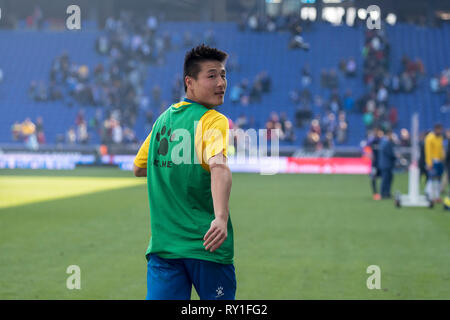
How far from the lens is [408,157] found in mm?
33406

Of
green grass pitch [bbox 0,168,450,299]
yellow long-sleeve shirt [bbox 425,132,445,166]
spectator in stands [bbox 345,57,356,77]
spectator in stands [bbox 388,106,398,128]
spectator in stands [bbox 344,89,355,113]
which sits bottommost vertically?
green grass pitch [bbox 0,168,450,299]

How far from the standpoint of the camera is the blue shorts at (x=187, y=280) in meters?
3.85

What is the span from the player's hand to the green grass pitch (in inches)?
168

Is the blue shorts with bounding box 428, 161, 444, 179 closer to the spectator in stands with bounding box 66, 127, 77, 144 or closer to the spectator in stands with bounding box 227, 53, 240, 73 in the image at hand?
the spectator in stands with bounding box 66, 127, 77, 144

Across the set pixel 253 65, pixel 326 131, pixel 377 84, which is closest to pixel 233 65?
pixel 253 65

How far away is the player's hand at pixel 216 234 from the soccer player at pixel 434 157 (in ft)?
51.6

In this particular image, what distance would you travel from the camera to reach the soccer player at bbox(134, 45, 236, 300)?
3.81 meters

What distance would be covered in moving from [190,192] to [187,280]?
0.51 m

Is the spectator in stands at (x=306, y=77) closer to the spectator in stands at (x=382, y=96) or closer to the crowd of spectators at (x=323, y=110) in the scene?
the crowd of spectators at (x=323, y=110)

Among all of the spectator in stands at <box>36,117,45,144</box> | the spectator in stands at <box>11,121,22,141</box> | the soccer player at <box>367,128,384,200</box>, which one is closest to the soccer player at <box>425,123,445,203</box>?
the soccer player at <box>367,128,384,200</box>

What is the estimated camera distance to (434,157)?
1877 centimetres

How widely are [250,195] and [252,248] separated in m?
9.84

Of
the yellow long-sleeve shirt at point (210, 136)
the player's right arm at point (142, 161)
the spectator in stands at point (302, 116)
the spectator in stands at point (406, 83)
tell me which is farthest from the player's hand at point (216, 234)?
the spectator in stands at point (406, 83)
